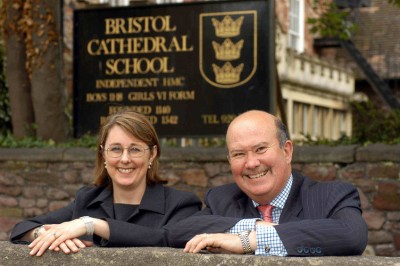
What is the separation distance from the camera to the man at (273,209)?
3412 mm

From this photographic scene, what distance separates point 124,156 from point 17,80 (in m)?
6.82

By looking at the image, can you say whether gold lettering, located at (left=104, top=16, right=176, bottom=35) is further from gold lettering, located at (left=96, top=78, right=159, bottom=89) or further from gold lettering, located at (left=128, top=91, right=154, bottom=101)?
gold lettering, located at (left=128, top=91, right=154, bottom=101)

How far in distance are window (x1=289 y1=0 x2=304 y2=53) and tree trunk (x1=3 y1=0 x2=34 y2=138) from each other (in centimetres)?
1077

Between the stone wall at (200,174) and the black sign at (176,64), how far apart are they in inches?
19.0

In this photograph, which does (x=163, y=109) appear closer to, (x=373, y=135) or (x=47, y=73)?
(x=47, y=73)

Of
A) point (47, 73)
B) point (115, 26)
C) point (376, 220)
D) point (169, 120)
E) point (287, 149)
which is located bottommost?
point (376, 220)

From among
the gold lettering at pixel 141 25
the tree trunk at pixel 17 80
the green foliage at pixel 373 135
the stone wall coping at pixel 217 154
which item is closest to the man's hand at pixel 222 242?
the stone wall coping at pixel 217 154

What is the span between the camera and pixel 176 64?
9.88 meters

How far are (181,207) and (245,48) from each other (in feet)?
17.5

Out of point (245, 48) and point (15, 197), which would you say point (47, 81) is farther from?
point (245, 48)

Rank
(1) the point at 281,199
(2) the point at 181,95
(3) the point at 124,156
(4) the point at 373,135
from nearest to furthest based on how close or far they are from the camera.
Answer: (1) the point at 281,199
(3) the point at 124,156
(4) the point at 373,135
(2) the point at 181,95

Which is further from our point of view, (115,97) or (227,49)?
(115,97)

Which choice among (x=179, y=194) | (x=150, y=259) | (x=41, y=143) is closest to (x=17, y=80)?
(x=41, y=143)

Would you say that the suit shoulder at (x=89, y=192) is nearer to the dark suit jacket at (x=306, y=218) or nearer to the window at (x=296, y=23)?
the dark suit jacket at (x=306, y=218)
